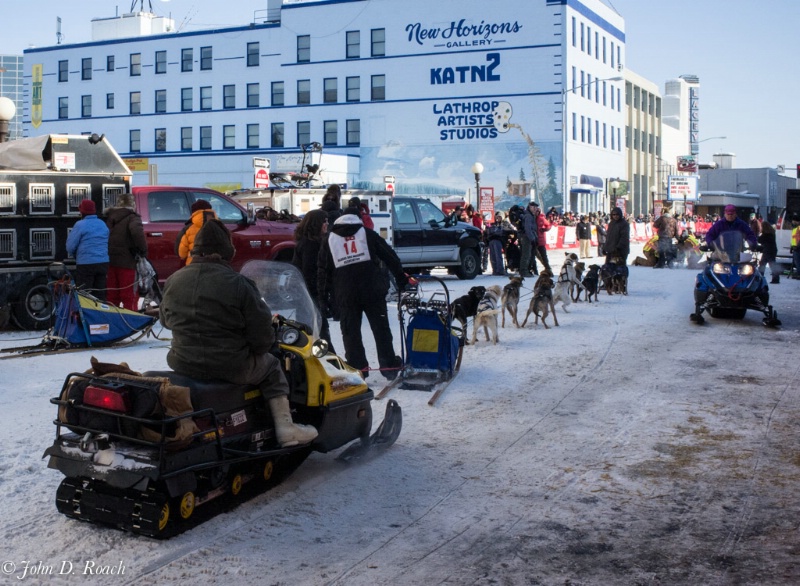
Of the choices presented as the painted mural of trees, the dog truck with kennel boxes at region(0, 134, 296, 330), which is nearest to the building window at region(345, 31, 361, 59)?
the painted mural of trees

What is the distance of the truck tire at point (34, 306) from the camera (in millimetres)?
14070

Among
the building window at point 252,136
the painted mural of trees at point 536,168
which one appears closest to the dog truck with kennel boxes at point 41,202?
the painted mural of trees at point 536,168

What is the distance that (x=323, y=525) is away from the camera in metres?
5.67

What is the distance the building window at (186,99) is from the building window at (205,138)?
5.52 feet

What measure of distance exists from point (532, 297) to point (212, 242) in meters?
10.8

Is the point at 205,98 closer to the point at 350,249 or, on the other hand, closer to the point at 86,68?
the point at 86,68

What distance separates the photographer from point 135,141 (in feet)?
218

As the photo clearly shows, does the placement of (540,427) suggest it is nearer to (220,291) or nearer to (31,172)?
(220,291)

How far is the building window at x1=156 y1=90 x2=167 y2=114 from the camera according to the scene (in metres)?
65.5

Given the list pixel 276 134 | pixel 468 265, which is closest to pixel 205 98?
pixel 276 134

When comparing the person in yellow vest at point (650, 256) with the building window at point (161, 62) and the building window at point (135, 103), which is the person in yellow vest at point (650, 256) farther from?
the building window at point (135, 103)

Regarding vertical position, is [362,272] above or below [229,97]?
below

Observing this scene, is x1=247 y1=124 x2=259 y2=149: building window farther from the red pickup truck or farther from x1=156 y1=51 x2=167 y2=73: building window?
the red pickup truck

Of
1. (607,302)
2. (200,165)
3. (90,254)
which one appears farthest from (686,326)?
(200,165)
